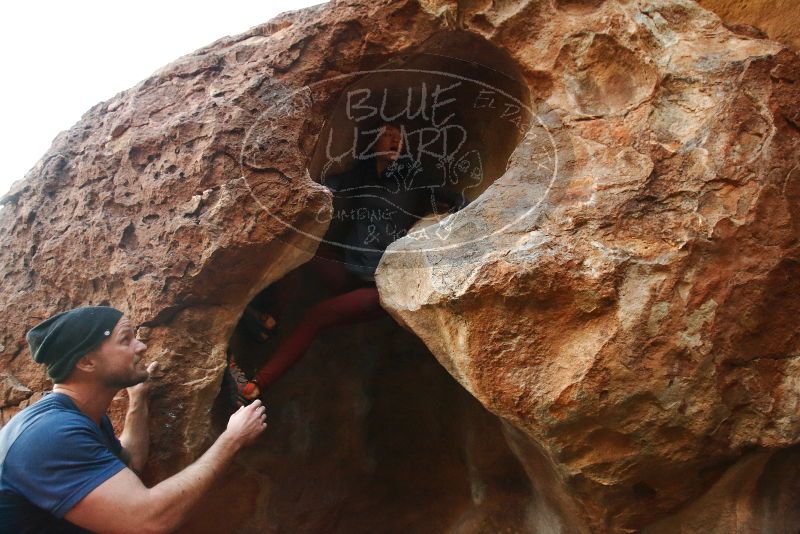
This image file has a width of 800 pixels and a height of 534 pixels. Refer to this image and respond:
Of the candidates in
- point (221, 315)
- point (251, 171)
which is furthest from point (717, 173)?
point (221, 315)

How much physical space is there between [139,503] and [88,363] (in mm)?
420

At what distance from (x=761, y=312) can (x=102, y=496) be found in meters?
1.65

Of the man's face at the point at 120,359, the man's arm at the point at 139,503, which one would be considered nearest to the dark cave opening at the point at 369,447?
the man's face at the point at 120,359

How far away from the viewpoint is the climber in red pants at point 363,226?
7.25 feet

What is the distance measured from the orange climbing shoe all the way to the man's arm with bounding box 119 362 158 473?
274 mm

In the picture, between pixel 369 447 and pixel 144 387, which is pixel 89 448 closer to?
pixel 144 387

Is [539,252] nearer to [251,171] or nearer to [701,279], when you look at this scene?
[701,279]

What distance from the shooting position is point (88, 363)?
1657 millimetres

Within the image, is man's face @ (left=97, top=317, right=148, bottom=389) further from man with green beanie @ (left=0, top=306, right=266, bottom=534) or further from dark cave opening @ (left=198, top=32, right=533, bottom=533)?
dark cave opening @ (left=198, top=32, right=533, bottom=533)

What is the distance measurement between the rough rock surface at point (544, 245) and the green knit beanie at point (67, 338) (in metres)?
0.21

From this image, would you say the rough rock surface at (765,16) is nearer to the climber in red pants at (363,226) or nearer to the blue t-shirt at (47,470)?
the climber in red pants at (363,226)

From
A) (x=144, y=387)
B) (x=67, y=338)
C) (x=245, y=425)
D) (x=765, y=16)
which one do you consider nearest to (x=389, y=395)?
(x=245, y=425)

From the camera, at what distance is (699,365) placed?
154 cm

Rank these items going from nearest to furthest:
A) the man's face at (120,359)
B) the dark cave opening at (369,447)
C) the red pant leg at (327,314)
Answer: the man's face at (120,359) < the red pant leg at (327,314) < the dark cave opening at (369,447)
